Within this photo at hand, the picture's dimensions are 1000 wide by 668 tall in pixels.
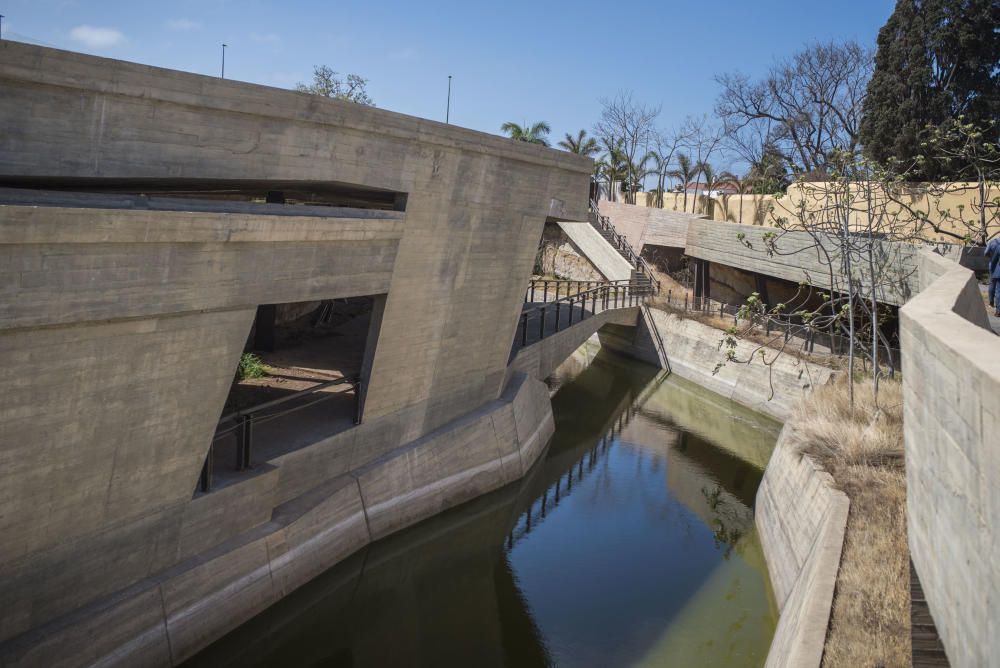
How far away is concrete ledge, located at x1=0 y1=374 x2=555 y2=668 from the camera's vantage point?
880cm

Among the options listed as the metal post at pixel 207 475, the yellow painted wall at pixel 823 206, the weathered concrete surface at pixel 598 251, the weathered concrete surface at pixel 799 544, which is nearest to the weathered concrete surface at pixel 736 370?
the yellow painted wall at pixel 823 206

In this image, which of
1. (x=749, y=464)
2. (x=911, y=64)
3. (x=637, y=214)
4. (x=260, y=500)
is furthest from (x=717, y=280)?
(x=260, y=500)

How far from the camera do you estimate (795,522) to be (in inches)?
535

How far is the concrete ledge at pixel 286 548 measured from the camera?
28.9ft

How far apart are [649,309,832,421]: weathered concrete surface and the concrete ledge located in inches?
275

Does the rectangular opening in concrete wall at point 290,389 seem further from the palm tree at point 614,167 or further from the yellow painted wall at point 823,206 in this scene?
the palm tree at point 614,167

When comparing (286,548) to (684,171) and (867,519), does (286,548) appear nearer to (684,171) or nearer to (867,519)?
(867,519)

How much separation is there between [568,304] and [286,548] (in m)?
18.7

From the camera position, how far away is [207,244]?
9258 millimetres

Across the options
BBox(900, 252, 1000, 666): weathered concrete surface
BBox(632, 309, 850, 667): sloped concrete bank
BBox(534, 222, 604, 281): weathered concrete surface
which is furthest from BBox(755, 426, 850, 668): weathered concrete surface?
BBox(534, 222, 604, 281): weathered concrete surface

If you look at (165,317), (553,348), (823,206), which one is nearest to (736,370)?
(823,206)

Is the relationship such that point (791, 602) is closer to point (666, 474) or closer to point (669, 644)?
point (669, 644)

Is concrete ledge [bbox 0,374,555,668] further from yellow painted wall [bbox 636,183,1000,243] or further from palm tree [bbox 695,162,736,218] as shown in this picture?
palm tree [bbox 695,162,736,218]

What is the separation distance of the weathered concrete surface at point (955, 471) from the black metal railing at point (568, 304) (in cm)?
1350
